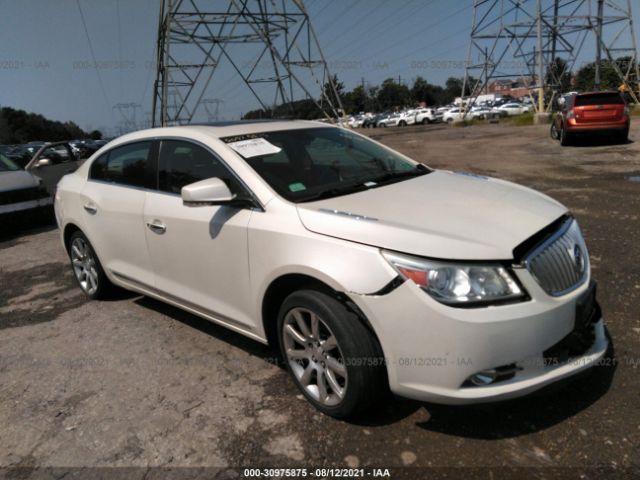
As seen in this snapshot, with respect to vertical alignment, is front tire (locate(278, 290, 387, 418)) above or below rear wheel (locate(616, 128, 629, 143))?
above

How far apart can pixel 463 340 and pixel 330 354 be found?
2.49ft

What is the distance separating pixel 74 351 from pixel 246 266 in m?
1.77

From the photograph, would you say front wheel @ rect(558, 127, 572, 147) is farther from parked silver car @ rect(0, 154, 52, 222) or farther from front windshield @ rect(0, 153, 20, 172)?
front windshield @ rect(0, 153, 20, 172)

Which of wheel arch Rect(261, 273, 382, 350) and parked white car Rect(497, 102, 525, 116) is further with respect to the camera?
parked white car Rect(497, 102, 525, 116)

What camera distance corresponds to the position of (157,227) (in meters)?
3.73

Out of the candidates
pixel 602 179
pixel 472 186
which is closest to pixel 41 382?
pixel 472 186

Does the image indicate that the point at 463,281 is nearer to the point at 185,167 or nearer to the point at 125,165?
the point at 185,167

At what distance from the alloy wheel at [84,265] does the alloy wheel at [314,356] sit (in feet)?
8.36

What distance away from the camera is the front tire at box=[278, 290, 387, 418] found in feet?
8.46

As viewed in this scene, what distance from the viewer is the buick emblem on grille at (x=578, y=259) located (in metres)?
2.75

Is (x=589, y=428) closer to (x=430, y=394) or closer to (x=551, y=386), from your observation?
(x=551, y=386)

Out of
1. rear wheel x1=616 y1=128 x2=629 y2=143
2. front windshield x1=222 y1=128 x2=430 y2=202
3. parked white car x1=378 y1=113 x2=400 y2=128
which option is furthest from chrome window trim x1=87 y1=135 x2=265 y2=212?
parked white car x1=378 y1=113 x2=400 y2=128

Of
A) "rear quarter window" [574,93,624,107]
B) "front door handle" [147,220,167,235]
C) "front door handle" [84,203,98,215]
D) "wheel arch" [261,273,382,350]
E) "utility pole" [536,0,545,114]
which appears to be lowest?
"wheel arch" [261,273,382,350]

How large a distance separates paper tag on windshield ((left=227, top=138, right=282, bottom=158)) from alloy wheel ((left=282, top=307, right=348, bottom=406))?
3.68 feet
